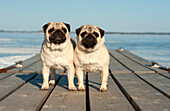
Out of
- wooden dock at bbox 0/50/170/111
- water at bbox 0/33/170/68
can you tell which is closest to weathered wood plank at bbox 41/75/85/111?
wooden dock at bbox 0/50/170/111

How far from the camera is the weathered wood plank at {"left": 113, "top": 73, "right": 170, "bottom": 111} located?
3.04m

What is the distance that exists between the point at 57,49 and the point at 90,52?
0.59 metres

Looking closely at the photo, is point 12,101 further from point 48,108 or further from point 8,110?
point 48,108

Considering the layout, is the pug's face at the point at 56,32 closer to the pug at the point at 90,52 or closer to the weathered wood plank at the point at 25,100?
the pug at the point at 90,52

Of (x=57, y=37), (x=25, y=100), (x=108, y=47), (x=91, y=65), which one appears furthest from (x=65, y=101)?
(x=108, y=47)

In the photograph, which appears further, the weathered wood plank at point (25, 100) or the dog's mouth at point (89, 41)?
the dog's mouth at point (89, 41)

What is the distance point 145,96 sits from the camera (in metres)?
3.59

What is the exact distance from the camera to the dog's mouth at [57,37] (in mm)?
3809

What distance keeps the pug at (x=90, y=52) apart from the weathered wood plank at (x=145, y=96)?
0.56 meters

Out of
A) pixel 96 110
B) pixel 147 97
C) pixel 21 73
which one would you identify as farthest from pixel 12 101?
pixel 21 73

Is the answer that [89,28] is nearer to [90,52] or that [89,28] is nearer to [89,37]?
[89,37]

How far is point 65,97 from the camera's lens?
11.7ft

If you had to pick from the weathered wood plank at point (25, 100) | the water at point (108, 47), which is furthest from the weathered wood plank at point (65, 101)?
the water at point (108, 47)

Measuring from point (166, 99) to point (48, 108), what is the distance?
1778mm
